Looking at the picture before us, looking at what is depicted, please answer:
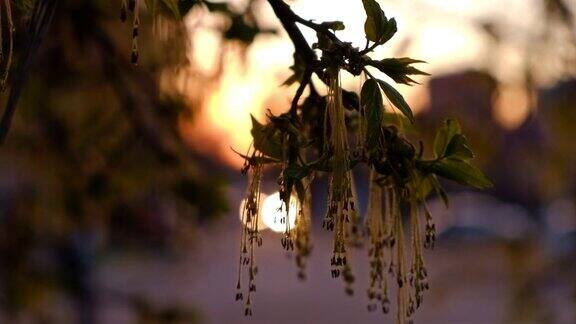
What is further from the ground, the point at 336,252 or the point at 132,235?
the point at 132,235

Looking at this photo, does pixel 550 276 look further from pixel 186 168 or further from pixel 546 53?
pixel 186 168

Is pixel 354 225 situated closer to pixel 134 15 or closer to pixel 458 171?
pixel 458 171

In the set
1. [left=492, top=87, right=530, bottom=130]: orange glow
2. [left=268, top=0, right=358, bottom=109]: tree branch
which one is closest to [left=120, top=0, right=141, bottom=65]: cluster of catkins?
[left=268, top=0, right=358, bottom=109]: tree branch

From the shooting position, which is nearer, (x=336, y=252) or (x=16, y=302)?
(x=336, y=252)

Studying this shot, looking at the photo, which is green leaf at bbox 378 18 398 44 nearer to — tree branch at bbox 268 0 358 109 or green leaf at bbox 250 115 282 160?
tree branch at bbox 268 0 358 109

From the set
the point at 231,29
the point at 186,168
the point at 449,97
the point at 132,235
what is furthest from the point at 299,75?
the point at 449,97

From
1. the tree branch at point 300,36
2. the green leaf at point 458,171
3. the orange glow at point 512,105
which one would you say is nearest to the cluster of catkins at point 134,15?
the tree branch at point 300,36

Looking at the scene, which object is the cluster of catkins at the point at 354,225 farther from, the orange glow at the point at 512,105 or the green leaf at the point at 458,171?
the orange glow at the point at 512,105
